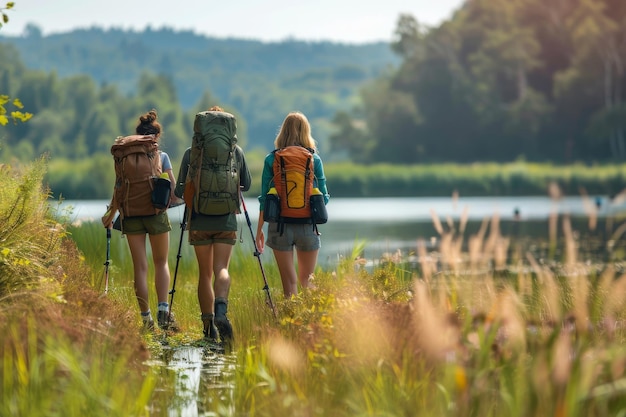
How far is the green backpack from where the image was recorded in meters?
7.77

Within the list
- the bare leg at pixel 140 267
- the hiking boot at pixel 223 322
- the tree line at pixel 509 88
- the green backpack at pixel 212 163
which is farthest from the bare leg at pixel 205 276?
the tree line at pixel 509 88

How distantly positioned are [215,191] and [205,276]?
76 cm

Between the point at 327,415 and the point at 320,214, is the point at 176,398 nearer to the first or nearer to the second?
the point at 327,415

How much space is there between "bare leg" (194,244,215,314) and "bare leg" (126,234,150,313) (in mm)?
592

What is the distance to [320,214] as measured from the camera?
8.11 metres

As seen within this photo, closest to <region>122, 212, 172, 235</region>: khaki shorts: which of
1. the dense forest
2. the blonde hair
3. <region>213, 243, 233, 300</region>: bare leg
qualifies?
<region>213, 243, 233, 300</region>: bare leg

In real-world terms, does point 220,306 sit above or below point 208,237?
below

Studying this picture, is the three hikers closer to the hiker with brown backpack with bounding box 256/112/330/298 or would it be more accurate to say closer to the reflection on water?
the hiker with brown backpack with bounding box 256/112/330/298

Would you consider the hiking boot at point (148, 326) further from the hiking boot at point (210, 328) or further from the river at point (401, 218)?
the river at point (401, 218)

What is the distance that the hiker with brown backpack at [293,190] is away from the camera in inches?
318

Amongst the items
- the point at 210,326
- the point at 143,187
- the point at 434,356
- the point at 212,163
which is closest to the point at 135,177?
the point at 143,187

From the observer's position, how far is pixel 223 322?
8016 mm

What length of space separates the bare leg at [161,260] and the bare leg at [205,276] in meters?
0.41

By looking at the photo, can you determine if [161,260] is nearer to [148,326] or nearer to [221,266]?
[148,326]
